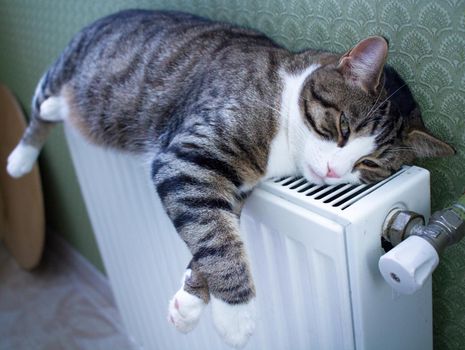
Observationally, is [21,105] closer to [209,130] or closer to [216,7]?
[216,7]

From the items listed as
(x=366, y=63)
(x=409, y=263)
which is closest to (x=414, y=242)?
(x=409, y=263)

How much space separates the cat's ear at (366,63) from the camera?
58 cm

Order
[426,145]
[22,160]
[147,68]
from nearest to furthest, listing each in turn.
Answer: [426,145] → [147,68] → [22,160]

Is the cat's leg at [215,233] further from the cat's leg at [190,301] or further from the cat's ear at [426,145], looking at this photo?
the cat's ear at [426,145]

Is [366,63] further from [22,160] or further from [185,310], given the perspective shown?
[22,160]

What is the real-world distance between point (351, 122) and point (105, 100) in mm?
546

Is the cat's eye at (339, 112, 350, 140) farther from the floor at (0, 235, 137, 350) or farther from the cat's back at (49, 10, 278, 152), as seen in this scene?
the floor at (0, 235, 137, 350)

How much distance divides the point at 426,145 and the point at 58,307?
57.5 inches

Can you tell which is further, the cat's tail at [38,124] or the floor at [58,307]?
the floor at [58,307]

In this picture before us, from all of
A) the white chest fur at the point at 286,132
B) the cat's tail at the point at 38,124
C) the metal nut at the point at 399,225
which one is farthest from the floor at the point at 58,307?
the metal nut at the point at 399,225

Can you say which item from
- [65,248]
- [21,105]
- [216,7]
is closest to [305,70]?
[216,7]

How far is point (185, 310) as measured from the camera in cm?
66

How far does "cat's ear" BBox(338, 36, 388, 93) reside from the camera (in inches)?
22.8

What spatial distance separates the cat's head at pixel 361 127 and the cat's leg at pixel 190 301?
0.72ft
